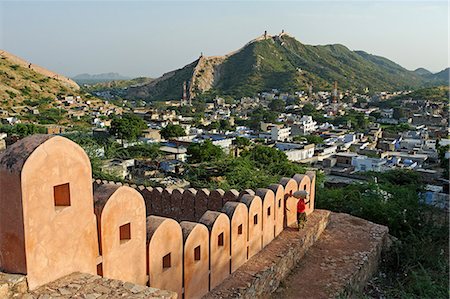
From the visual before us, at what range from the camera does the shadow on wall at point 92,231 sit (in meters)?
3.86

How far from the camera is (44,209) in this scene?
400 centimetres

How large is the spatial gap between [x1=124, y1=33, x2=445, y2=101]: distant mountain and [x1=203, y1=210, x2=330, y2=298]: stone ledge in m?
98.5

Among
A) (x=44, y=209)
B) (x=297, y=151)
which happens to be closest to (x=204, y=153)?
(x=297, y=151)

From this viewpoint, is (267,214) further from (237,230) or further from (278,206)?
(237,230)

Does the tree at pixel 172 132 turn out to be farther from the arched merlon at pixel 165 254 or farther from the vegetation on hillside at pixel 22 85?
the arched merlon at pixel 165 254

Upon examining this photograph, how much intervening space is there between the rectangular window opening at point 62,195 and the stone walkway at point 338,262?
4.62 metres

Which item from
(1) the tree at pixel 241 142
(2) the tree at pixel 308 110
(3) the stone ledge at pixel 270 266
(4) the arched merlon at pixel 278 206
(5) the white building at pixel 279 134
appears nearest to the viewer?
(3) the stone ledge at pixel 270 266

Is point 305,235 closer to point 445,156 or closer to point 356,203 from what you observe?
point 356,203

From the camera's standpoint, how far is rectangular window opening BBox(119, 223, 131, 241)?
5148 millimetres

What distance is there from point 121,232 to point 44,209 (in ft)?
4.41

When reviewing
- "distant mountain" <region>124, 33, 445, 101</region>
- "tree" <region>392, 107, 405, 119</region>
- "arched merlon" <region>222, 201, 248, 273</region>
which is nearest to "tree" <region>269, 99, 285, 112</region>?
"tree" <region>392, 107, 405, 119</region>

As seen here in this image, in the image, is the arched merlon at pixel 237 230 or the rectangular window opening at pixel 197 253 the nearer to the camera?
the rectangular window opening at pixel 197 253

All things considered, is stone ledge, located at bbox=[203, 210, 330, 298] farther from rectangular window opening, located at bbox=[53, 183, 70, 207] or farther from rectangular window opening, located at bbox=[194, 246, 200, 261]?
rectangular window opening, located at bbox=[53, 183, 70, 207]

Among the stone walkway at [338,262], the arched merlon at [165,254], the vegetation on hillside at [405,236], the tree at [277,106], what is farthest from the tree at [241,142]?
the tree at [277,106]
